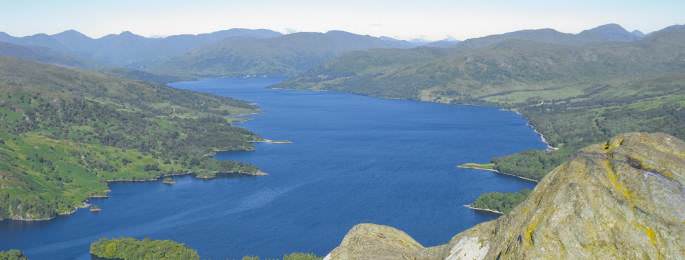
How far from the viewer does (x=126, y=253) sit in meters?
169

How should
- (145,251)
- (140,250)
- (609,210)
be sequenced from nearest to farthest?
(609,210) → (145,251) → (140,250)

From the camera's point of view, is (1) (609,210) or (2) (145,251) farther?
(2) (145,251)

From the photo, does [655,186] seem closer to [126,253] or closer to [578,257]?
[578,257]

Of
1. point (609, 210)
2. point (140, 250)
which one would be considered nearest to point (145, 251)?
point (140, 250)

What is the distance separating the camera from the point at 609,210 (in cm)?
3195

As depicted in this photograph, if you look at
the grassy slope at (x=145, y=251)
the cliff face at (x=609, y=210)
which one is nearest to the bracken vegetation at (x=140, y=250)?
the grassy slope at (x=145, y=251)

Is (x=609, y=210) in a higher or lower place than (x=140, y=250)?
higher

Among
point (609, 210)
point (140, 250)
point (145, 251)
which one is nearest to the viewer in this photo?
point (609, 210)

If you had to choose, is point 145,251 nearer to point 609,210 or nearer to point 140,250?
point 140,250

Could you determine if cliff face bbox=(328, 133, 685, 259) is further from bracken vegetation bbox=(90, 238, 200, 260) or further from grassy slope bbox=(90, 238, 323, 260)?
bracken vegetation bbox=(90, 238, 200, 260)

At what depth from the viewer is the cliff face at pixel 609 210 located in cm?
3136

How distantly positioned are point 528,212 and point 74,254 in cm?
17639

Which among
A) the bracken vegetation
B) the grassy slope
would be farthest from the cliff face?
the bracken vegetation

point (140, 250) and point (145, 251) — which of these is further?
point (140, 250)
